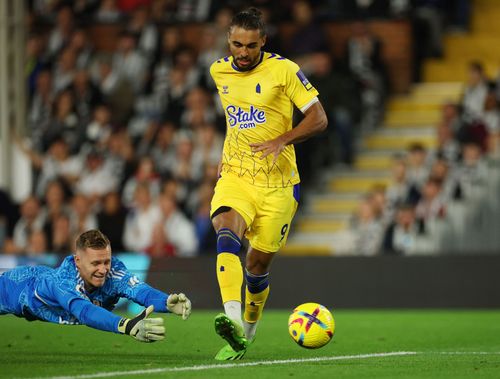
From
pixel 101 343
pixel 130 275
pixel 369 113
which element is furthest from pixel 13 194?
pixel 130 275

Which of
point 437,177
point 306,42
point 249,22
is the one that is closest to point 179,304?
point 249,22

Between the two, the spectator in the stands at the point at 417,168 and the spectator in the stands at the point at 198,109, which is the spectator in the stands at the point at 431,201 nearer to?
the spectator in the stands at the point at 417,168

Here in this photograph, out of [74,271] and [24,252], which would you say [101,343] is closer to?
[74,271]

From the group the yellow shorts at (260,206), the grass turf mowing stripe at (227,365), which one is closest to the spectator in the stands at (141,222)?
the yellow shorts at (260,206)

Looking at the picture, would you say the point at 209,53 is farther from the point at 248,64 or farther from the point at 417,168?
the point at 248,64

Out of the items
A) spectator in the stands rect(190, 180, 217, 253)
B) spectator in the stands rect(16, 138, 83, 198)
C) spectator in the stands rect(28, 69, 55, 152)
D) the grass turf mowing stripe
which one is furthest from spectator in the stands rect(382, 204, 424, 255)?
the grass turf mowing stripe

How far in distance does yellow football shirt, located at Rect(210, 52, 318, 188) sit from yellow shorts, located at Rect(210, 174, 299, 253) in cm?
7

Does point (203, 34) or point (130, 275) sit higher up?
point (130, 275)

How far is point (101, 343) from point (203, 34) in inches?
423

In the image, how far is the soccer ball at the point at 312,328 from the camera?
950 centimetres

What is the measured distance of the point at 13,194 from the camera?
67.2 feet

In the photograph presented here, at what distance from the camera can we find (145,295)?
9125 mm

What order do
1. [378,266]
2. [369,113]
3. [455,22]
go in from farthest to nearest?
[455,22], [369,113], [378,266]

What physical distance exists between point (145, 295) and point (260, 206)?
1.22 m
